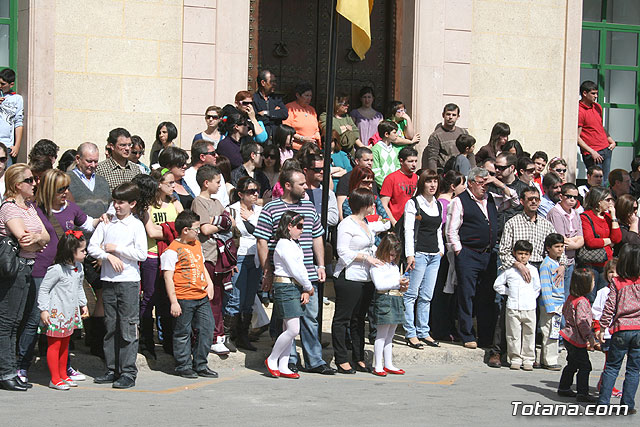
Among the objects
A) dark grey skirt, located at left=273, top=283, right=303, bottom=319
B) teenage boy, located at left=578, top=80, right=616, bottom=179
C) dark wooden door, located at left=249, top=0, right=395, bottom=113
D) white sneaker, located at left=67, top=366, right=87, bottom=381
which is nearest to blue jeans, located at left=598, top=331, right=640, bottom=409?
dark grey skirt, located at left=273, top=283, right=303, bottom=319

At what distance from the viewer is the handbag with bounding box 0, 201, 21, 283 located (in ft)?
26.6

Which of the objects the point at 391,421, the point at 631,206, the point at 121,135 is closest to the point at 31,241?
the point at 121,135

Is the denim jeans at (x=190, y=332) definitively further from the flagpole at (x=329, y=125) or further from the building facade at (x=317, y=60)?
the building facade at (x=317, y=60)

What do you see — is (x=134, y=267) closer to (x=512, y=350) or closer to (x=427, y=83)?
(x=512, y=350)

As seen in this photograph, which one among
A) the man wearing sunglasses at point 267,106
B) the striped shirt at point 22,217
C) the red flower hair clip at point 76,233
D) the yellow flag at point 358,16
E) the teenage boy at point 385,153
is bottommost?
the red flower hair clip at point 76,233

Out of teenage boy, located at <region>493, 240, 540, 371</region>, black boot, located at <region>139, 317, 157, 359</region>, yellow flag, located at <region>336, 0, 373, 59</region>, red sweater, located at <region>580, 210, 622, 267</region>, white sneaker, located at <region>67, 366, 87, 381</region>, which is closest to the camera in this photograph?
white sneaker, located at <region>67, 366, 87, 381</region>

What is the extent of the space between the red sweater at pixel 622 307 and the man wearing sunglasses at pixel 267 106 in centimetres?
543

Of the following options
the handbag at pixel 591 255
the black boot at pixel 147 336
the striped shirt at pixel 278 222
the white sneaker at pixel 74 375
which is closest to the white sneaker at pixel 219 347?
the black boot at pixel 147 336

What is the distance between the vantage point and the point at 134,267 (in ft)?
29.1

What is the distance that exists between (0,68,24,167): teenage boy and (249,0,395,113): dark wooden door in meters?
3.54

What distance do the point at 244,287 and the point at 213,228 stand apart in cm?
87

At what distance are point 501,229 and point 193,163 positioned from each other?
3.71m

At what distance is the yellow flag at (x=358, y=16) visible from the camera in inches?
406

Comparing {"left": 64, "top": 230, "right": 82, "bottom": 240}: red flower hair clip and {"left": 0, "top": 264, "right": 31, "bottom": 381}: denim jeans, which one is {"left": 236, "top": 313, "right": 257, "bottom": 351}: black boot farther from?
{"left": 0, "top": 264, "right": 31, "bottom": 381}: denim jeans
